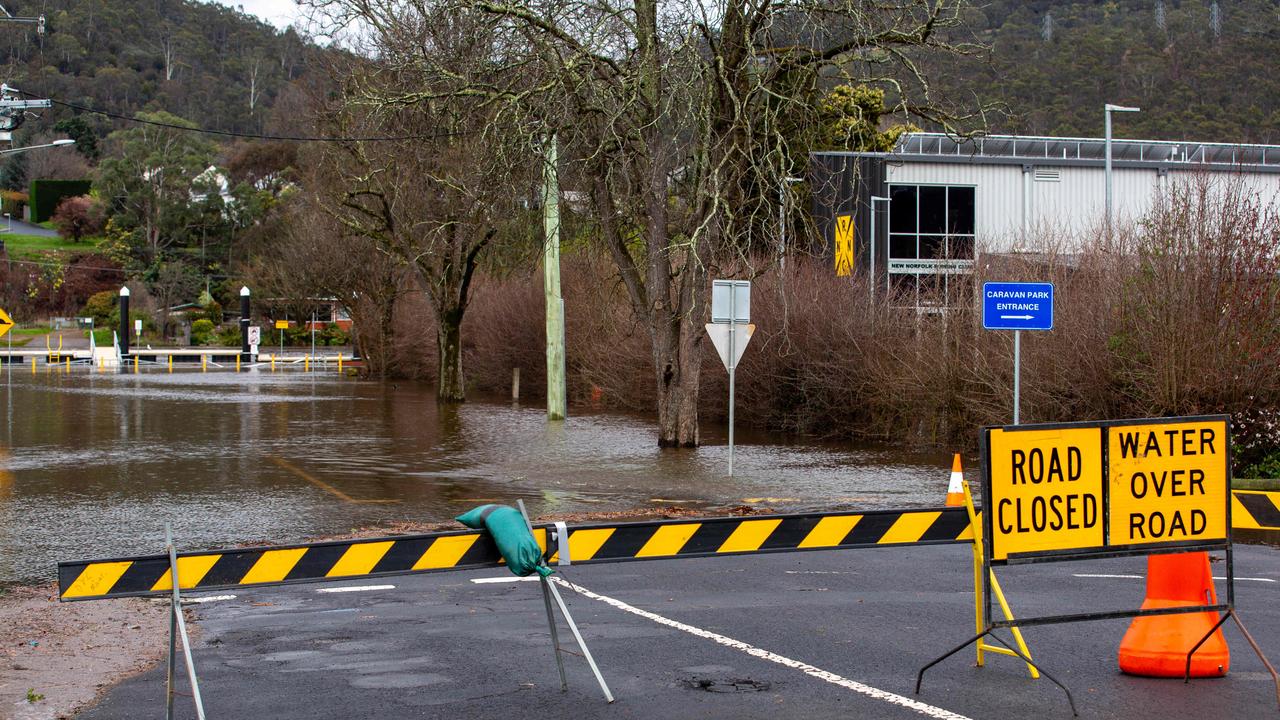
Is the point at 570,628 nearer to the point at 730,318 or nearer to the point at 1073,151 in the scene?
the point at 730,318

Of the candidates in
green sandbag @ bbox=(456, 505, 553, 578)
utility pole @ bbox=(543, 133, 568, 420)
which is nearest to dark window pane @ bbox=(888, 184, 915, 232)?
utility pole @ bbox=(543, 133, 568, 420)

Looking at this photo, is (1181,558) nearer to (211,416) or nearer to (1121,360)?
(1121,360)

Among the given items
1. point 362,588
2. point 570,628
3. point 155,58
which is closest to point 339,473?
point 362,588

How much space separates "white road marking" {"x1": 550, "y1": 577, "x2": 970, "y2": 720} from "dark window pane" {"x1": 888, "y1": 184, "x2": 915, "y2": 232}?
142 feet

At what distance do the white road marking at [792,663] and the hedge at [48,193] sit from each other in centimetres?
14312

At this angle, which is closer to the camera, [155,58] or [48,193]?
[48,193]

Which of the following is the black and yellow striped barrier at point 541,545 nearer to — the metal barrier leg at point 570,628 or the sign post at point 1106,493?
the metal barrier leg at point 570,628

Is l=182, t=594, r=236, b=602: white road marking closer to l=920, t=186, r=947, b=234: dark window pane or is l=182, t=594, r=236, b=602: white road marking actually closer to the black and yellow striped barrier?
the black and yellow striped barrier

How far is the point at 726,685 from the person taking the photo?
7445 millimetres

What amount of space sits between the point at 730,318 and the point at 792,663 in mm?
13222

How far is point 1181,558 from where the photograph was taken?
7.48 meters

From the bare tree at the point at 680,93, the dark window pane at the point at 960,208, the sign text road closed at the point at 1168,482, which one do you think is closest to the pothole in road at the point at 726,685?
the sign text road closed at the point at 1168,482

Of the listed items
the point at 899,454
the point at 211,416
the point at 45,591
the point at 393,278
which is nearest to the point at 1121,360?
the point at 899,454

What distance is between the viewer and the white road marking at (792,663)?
6879 mm
